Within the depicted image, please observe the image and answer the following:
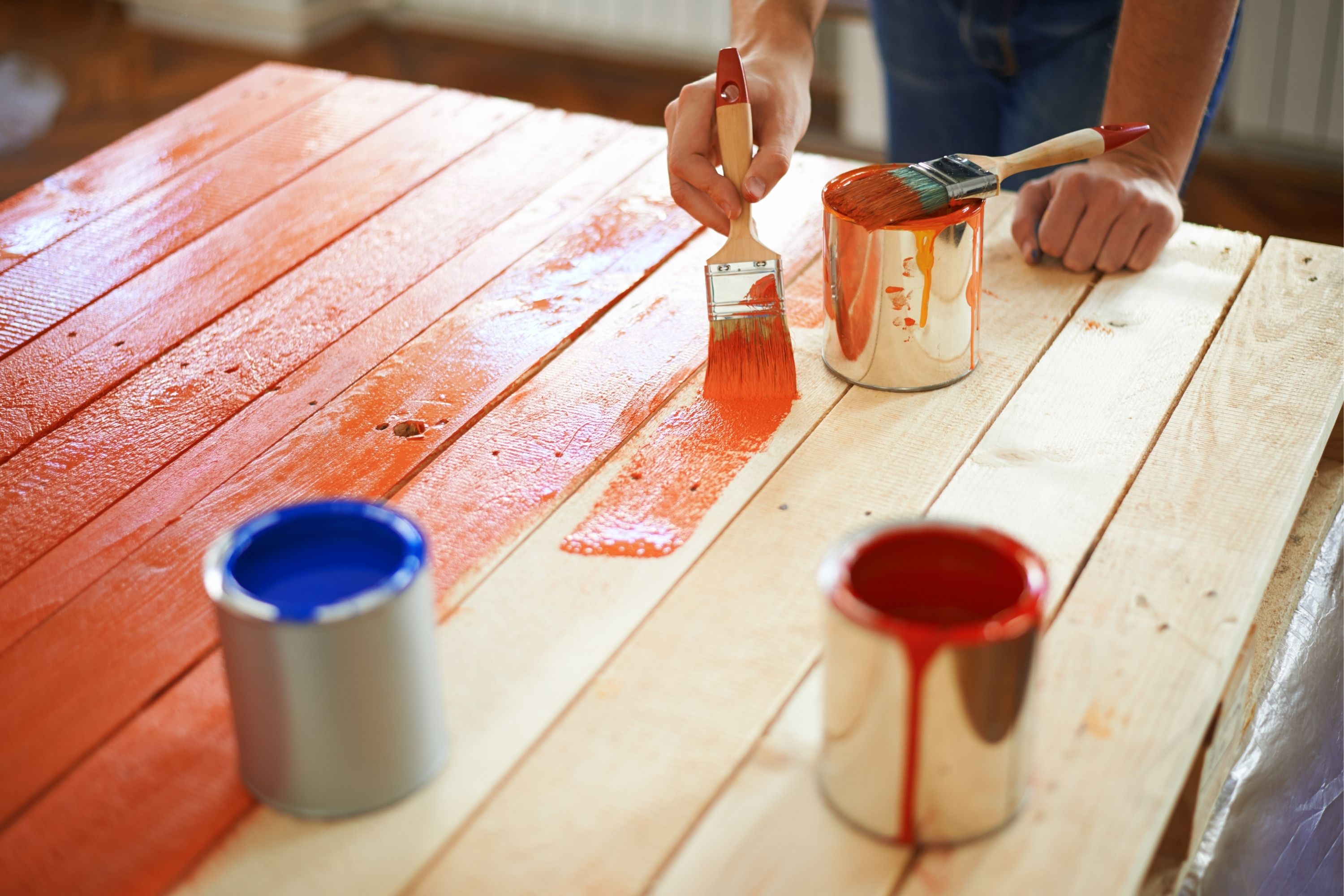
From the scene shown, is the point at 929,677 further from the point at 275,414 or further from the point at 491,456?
the point at 275,414

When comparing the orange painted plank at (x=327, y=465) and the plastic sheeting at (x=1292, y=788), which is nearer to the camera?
the orange painted plank at (x=327, y=465)

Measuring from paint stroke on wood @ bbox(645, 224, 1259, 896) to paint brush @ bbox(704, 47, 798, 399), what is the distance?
17 cm

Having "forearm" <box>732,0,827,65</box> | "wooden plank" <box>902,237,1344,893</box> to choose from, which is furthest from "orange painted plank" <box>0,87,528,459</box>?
"wooden plank" <box>902,237,1344,893</box>

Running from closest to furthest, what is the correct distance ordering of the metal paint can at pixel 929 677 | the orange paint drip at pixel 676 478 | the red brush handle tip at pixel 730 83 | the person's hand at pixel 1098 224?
the metal paint can at pixel 929 677 → the orange paint drip at pixel 676 478 → the red brush handle tip at pixel 730 83 → the person's hand at pixel 1098 224

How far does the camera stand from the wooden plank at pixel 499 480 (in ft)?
2.12

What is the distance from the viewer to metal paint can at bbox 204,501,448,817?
610mm

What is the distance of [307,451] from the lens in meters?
0.93

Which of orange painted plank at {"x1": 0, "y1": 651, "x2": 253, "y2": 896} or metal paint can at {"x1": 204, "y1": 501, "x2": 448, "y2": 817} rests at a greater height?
metal paint can at {"x1": 204, "y1": 501, "x2": 448, "y2": 817}

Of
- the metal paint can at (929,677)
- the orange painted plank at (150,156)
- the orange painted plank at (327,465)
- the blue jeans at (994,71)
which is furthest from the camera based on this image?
the blue jeans at (994,71)

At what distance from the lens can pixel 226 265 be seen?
1.18 metres

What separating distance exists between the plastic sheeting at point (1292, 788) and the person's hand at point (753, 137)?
575 mm

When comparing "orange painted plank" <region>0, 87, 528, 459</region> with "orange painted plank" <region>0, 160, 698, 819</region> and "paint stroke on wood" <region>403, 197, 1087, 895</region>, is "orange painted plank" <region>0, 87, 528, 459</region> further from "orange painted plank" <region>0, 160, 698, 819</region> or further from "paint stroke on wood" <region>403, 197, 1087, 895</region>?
"paint stroke on wood" <region>403, 197, 1087, 895</region>

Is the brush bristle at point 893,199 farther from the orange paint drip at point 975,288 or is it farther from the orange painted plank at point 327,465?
the orange painted plank at point 327,465

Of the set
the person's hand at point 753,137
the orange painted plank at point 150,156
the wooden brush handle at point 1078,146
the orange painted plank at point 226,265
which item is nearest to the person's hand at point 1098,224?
the wooden brush handle at point 1078,146
